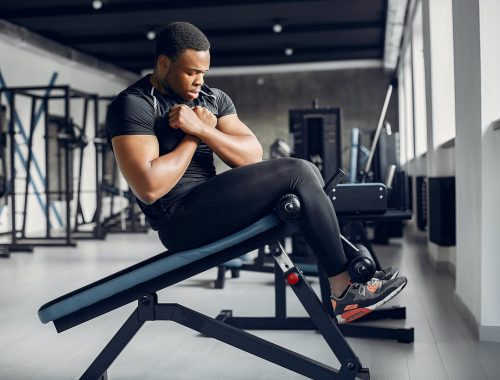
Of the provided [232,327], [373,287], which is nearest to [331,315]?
[373,287]

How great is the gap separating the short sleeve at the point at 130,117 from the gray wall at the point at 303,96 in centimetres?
972

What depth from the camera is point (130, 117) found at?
6.09 feet

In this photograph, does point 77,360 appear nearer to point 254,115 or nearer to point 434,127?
point 434,127

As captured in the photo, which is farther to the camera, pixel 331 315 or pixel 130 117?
pixel 331 315

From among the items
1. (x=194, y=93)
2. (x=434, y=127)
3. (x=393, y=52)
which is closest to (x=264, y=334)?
(x=194, y=93)

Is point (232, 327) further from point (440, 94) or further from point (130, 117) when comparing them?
point (440, 94)

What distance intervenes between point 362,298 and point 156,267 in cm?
63

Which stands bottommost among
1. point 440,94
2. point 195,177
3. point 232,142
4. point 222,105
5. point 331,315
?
point 331,315

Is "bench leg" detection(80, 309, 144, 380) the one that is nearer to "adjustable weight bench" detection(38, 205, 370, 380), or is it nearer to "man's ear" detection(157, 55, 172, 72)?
"adjustable weight bench" detection(38, 205, 370, 380)

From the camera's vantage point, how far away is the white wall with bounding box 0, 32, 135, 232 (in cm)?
806

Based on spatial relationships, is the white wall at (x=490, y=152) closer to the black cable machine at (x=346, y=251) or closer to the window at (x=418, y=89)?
the black cable machine at (x=346, y=251)

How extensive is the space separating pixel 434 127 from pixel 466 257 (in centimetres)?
196

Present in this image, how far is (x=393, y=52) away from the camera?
381 inches

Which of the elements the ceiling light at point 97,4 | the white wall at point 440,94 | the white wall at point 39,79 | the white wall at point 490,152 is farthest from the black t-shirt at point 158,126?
the white wall at point 39,79
